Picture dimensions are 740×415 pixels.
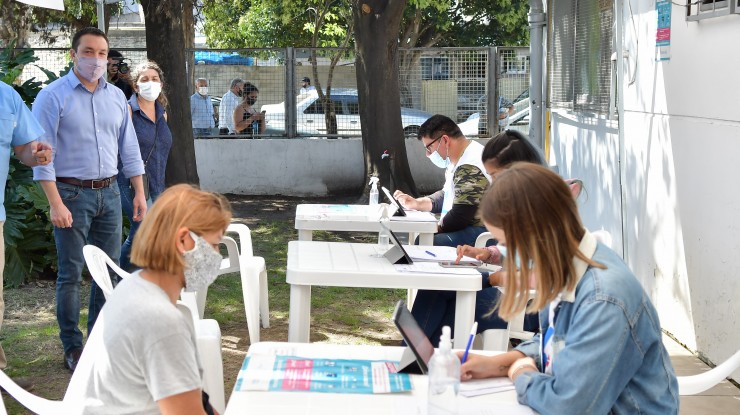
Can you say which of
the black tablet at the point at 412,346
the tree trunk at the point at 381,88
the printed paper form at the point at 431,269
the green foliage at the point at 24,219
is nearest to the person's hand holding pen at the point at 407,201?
the printed paper form at the point at 431,269

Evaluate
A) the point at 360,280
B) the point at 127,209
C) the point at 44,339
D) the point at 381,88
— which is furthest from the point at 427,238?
the point at 381,88

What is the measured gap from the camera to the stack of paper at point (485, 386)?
288 centimetres

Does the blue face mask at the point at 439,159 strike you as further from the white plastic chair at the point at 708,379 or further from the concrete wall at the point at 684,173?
the white plastic chair at the point at 708,379

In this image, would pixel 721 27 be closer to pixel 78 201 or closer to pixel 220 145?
pixel 78 201

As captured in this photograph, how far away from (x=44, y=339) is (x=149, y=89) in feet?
5.99

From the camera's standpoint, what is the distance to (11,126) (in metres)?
4.96

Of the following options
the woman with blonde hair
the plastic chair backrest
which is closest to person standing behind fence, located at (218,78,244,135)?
the plastic chair backrest

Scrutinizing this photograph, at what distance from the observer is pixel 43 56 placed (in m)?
14.5

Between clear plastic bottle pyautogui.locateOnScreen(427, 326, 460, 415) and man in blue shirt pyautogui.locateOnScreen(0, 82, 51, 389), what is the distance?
9.93 feet

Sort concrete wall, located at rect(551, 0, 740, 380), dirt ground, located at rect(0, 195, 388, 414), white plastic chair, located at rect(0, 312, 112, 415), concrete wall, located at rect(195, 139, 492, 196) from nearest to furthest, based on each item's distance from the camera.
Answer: white plastic chair, located at rect(0, 312, 112, 415) → concrete wall, located at rect(551, 0, 740, 380) → dirt ground, located at rect(0, 195, 388, 414) → concrete wall, located at rect(195, 139, 492, 196)

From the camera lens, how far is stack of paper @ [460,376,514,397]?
288 cm

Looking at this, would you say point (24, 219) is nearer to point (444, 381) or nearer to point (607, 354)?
point (444, 381)

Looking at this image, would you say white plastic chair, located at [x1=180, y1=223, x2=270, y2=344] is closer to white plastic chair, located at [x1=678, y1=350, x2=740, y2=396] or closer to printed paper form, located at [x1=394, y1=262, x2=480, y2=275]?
printed paper form, located at [x1=394, y1=262, x2=480, y2=275]

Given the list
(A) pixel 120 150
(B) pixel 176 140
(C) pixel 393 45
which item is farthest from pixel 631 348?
(C) pixel 393 45
